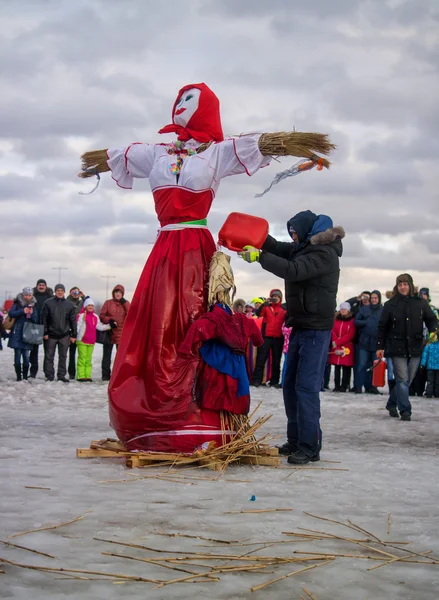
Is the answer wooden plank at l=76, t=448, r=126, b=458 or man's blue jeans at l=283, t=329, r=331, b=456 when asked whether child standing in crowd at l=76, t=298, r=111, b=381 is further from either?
man's blue jeans at l=283, t=329, r=331, b=456

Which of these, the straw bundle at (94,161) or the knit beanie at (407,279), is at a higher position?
the straw bundle at (94,161)

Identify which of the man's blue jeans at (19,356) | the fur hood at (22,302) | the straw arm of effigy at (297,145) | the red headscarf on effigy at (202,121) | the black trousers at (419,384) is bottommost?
the black trousers at (419,384)

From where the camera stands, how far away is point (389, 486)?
196 inches

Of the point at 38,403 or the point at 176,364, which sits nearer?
the point at 176,364

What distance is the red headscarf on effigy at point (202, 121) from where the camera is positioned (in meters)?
6.20

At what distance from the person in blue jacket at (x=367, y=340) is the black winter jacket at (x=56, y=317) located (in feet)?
17.8

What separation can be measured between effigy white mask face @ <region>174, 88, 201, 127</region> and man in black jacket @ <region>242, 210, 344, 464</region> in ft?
4.06

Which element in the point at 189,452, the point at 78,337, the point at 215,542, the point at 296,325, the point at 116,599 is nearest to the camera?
the point at 116,599

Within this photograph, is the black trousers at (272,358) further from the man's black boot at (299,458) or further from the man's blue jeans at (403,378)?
the man's black boot at (299,458)

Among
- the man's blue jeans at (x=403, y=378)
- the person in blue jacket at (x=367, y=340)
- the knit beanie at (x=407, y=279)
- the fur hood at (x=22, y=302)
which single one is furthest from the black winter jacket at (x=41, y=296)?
the man's blue jeans at (x=403, y=378)

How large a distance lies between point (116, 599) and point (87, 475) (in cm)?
226

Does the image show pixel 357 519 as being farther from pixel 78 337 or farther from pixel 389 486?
pixel 78 337

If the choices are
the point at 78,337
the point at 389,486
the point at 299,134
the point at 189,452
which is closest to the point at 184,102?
the point at 299,134

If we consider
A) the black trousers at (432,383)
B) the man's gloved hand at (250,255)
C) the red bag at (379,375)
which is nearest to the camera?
the man's gloved hand at (250,255)
